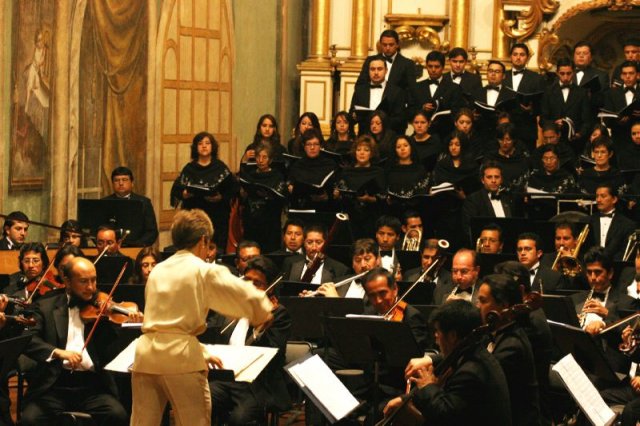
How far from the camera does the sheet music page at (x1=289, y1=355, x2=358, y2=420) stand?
19.4ft

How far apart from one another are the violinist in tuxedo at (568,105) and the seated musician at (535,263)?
247 centimetres

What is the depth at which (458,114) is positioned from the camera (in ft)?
34.9

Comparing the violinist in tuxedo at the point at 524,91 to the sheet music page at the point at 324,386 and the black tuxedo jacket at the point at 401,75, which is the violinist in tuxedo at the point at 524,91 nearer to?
the black tuxedo jacket at the point at 401,75

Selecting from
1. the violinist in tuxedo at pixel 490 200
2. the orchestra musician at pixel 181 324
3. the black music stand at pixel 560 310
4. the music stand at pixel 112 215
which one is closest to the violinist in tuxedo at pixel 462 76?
the violinist in tuxedo at pixel 490 200

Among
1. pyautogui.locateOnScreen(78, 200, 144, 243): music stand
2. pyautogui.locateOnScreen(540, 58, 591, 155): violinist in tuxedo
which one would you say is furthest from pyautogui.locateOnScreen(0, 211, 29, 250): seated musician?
pyautogui.locateOnScreen(540, 58, 591, 155): violinist in tuxedo

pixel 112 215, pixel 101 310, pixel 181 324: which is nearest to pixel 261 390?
pixel 101 310

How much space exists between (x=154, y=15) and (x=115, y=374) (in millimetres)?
5573

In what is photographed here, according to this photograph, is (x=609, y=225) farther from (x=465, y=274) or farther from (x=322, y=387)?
(x=322, y=387)

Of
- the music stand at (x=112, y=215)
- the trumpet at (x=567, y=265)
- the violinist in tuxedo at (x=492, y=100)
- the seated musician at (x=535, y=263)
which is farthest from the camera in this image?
the violinist in tuxedo at (x=492, y=100)

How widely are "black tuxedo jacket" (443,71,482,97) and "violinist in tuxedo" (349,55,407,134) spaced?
48 centimetres

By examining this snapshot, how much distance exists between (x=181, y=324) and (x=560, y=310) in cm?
238

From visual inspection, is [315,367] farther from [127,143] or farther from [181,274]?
[127,143]

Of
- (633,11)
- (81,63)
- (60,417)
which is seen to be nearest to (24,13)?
(81,63)

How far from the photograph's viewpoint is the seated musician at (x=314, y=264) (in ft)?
28.0
